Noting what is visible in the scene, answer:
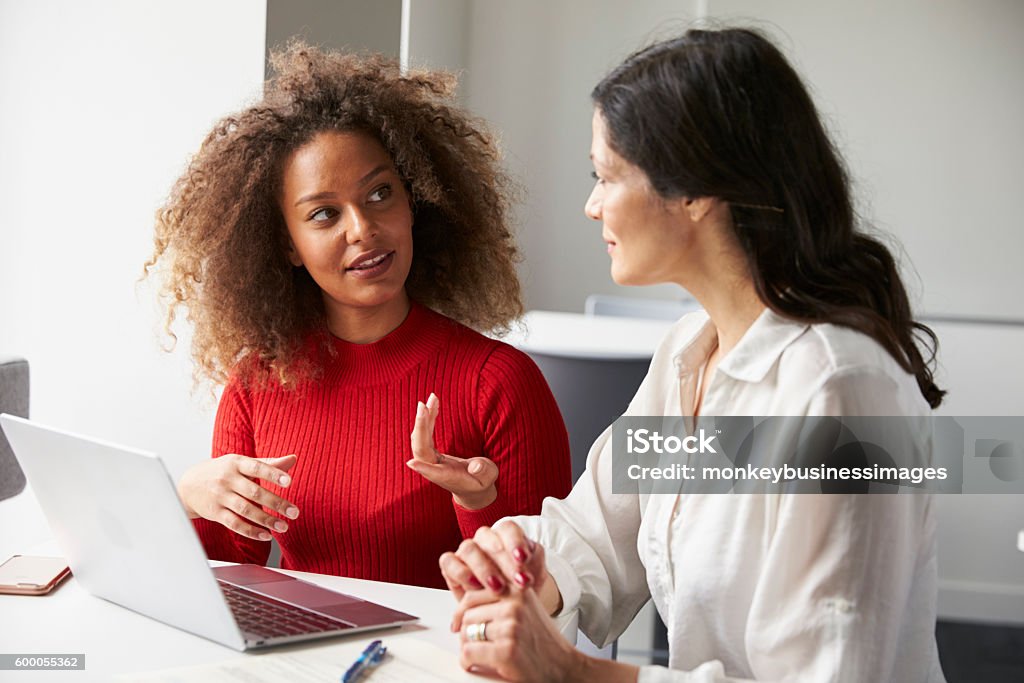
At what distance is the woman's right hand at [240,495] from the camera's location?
4.58ft

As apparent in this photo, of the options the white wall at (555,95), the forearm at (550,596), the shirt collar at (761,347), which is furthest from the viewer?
the white wall at (555,95)

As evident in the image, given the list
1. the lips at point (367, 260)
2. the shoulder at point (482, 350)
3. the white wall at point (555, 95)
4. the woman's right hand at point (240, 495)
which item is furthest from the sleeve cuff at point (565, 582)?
the white wall at point (555, 95)

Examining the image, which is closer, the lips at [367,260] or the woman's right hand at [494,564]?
the woman's right hand at [494,564]

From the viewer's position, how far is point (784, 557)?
1.03 m

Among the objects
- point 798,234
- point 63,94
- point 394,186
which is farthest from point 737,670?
point 63,94

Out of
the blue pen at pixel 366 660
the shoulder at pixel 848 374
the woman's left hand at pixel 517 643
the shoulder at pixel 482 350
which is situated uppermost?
the shoulder at pixel 848 374

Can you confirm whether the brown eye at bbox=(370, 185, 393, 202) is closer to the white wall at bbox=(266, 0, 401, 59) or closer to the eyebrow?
the eyebrow

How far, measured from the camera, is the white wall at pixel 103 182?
2.33 m

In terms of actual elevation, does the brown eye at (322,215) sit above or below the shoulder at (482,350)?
above

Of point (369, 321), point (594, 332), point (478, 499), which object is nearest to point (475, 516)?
point (478, 499)

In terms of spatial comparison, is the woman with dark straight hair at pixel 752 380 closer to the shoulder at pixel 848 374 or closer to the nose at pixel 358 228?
the shoulder at pixel 848 374

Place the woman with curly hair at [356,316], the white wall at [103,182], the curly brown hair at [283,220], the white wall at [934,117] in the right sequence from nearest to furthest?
the woman with curly hair at [356,316]
the curly brown hair at [283,220]
the white wall at [103,182]
the white wall at [934,117]

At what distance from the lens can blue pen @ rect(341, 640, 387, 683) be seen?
1.03m

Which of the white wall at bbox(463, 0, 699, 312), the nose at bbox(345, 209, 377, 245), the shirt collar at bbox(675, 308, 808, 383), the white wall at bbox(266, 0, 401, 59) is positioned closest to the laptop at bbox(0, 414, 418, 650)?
the shirt collar at bbox(675, 308, 808, 383)
